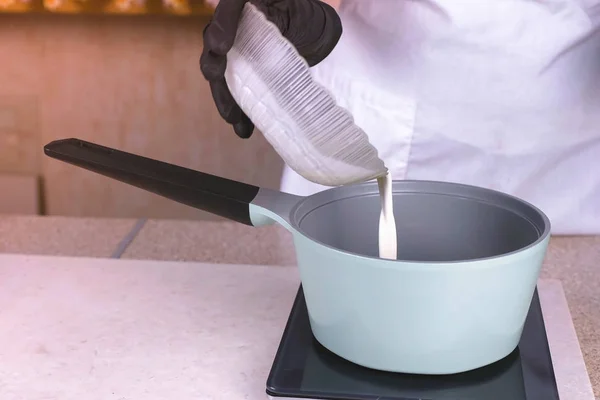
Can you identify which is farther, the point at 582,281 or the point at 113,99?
the point at 113,99

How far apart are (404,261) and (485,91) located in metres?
0.42

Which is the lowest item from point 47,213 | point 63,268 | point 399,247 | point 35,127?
point 47,213

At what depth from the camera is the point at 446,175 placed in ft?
2.59

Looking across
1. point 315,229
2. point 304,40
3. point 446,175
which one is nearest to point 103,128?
point 446,175

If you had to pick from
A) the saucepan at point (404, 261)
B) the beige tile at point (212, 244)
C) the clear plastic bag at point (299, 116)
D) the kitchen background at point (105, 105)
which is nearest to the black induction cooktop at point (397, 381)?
the saucepan at point (404, 261)

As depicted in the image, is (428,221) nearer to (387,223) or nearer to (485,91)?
(387,223)

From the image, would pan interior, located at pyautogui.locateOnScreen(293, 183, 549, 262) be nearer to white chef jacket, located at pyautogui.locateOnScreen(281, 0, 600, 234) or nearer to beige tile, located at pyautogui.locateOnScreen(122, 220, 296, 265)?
beige tile, located at pyautogui.locateOnScreen(122, 220, 296, 265)

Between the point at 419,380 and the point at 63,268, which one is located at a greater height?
the point at 419,380

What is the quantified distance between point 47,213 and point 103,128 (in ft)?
0.87

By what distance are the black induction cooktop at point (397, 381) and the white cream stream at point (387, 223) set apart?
0.08 metres

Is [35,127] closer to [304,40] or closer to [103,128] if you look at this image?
[103,128]

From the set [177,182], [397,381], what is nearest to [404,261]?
[397,381]

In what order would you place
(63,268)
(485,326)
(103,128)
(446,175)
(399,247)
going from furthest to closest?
(103,128), (446,175), (63,268), (399,247), (485,326)

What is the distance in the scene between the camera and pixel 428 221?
0.48 metres
